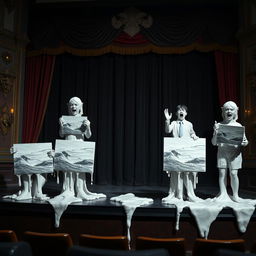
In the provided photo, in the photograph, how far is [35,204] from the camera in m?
3.48

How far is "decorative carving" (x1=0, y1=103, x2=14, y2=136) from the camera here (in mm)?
5637

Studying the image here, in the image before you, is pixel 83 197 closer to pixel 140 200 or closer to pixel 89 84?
pixel 140 200

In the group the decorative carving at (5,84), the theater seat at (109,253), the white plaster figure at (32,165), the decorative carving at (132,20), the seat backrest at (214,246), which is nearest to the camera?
the theater seat at (109,253)

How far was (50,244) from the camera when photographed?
2076 mm

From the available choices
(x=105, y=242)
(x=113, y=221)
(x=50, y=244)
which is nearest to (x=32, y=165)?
(x=113, y=221)

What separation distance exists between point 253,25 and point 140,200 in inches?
150

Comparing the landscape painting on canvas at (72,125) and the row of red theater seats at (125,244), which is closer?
the row of red theater seats at (125,244)

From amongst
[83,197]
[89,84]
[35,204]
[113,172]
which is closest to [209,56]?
[89,84]

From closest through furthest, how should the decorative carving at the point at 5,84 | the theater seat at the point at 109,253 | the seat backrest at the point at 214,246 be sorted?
the theater seat at the point at 109,253 < the seat backrest at the point at 214,246 < the decorative carving at the point at 5,84

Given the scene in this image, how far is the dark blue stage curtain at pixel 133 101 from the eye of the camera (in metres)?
6.05

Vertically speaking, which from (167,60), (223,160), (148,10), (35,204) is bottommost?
(35,204)

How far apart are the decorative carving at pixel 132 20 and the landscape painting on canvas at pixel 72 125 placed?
2809mm

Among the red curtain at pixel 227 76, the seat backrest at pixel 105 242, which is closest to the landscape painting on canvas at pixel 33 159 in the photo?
the seat backrest at pixel 105 242

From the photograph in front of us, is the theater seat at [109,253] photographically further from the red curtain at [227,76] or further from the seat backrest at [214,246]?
the red curtain at [227,76]
